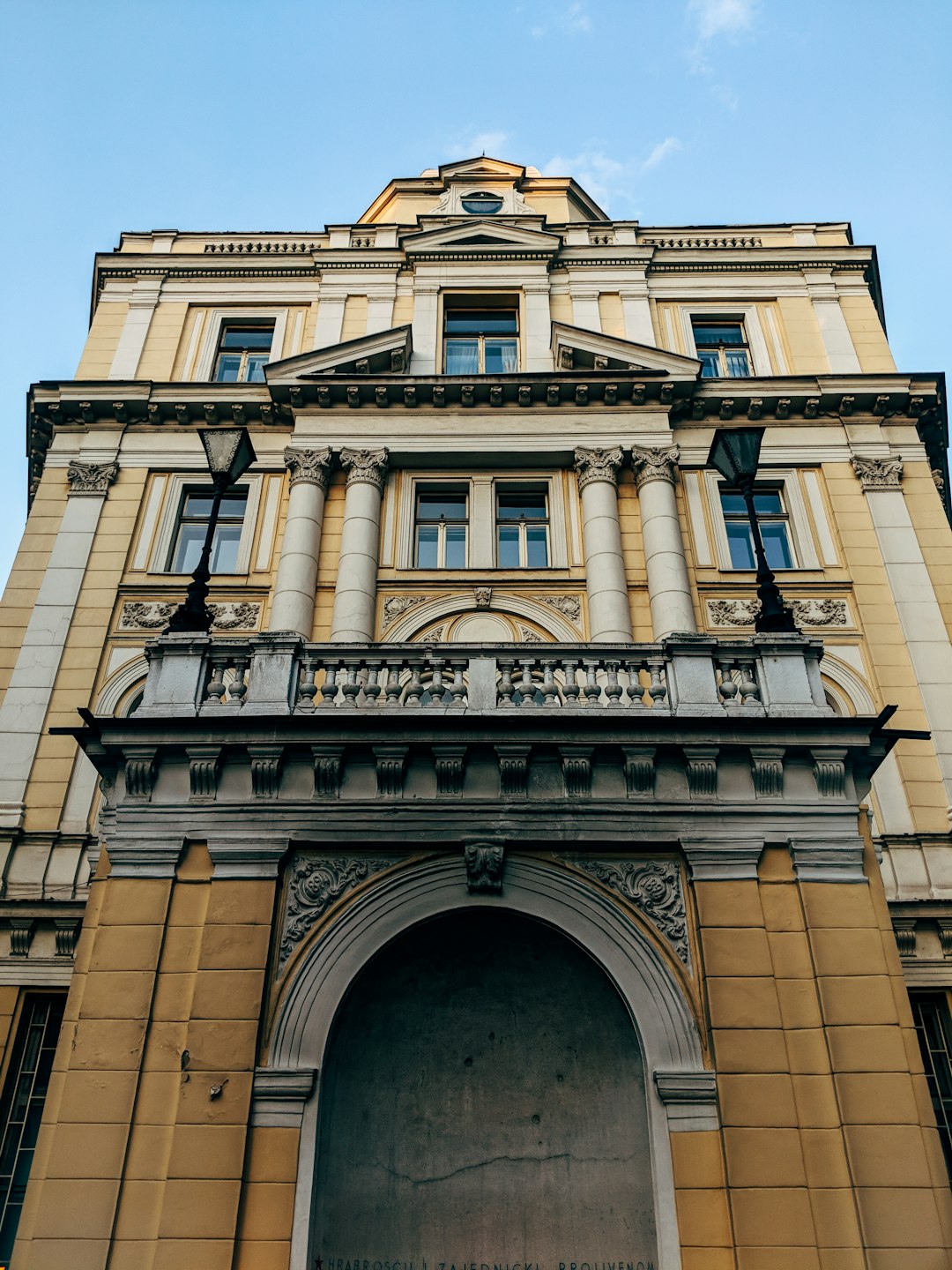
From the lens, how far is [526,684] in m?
11.3

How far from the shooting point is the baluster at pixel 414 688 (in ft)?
36.7

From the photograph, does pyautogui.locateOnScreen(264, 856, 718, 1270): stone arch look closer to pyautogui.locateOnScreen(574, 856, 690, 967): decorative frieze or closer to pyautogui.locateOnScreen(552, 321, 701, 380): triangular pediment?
pyautogui.locateOnScreen(574, 856, 690, 967): decorative frieze

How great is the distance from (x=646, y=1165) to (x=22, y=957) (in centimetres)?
1003

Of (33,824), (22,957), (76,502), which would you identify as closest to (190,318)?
(76,502)

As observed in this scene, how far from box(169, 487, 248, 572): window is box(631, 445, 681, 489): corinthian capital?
319 inches

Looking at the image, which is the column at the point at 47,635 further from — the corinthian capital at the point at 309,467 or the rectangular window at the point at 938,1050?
the rectangular window at the point at 938,1050

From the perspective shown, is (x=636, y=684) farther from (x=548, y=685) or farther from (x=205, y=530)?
(x=205, y=530)

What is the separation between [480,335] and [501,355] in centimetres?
83

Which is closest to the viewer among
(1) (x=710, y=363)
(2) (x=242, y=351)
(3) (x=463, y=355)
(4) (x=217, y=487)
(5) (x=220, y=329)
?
(4) (x=217, y=487)

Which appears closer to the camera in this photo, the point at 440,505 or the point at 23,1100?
the point at 23,1100

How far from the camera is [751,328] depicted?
24.4 m

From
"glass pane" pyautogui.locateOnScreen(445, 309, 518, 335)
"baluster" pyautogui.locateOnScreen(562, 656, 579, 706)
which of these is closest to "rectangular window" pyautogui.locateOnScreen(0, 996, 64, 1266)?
"baluster" pyautogui.locateOnScreen(562, 656, 579, 706)

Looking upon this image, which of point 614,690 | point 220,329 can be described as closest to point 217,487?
point 614,690

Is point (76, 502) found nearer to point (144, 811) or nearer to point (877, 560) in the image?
point (144, 811)
